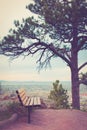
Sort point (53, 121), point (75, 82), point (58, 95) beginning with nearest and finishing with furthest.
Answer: point (53, 121) < point (75, 82) < point (58, 95)

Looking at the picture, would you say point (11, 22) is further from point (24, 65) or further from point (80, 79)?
point (80, 79)

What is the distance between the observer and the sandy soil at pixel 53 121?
18.6ft

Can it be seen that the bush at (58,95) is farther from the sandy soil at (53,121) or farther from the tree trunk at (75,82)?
the sandy soil at (53,121)

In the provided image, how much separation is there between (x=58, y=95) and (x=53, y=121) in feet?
8.78

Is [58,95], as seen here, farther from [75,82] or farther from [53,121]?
[53,121]

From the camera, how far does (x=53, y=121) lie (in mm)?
6172

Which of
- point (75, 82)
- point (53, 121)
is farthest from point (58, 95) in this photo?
point (53, 121)

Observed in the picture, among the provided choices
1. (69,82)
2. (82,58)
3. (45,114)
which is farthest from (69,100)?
(45,114)

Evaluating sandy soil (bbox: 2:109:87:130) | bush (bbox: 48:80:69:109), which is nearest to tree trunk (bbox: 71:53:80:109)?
bush (bbox: 48:80:69:109)

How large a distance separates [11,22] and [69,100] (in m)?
2.72

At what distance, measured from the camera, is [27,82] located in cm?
928

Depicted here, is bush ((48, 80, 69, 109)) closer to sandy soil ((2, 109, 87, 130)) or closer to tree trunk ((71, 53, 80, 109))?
tree trunk ((71, 53, 80, 109))

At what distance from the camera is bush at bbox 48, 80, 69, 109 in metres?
8.72

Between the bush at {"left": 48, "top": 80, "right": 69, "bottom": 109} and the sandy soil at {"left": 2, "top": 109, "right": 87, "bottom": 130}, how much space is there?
161cm
